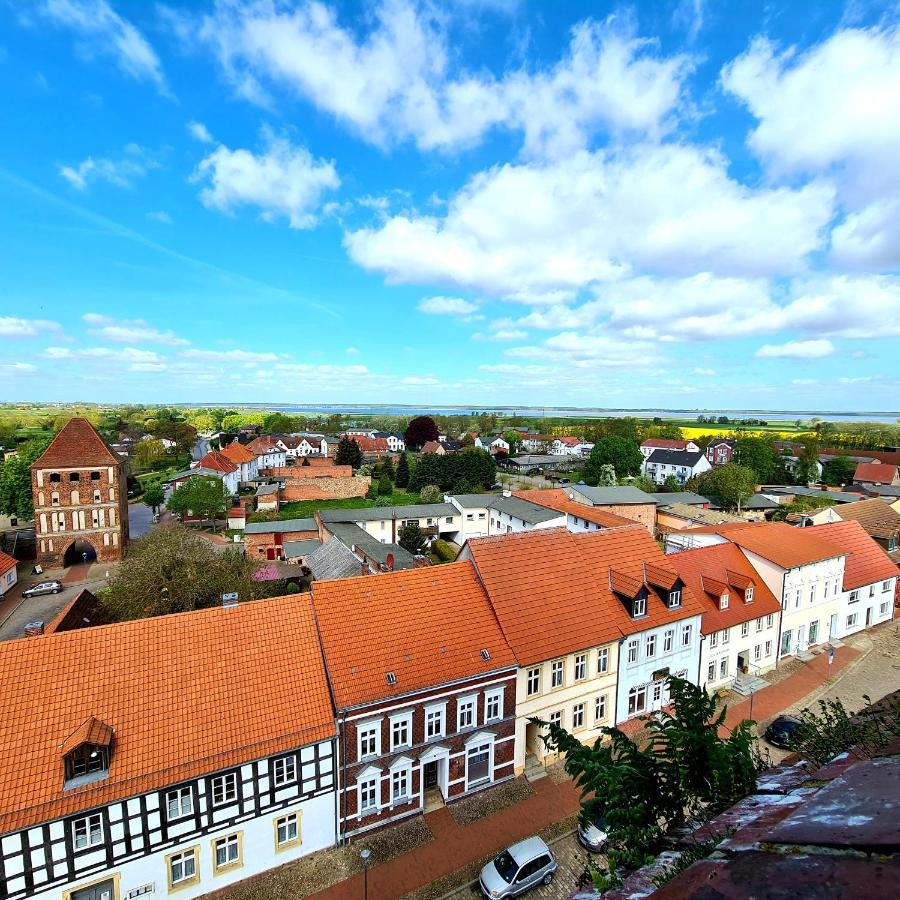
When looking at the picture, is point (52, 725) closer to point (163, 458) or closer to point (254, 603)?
point (254, 603)

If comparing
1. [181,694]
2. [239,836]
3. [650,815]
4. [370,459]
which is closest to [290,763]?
[239,836]

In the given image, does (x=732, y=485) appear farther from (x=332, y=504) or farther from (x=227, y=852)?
(x=227, y=852)

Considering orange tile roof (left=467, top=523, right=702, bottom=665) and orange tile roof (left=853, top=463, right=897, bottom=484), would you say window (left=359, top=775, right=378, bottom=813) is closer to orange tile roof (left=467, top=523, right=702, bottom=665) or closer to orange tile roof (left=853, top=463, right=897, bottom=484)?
orange tile roof (left=467, top=523, right=702, bottom=665)

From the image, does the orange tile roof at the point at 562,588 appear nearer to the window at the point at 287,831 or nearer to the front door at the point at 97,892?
the window at the point at 287,831

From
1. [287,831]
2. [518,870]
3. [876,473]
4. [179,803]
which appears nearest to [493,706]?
[518,870]

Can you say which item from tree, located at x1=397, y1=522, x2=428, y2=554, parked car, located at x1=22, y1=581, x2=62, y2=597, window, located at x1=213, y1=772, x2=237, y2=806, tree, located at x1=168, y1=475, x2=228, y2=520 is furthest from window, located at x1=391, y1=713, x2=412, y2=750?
tree, located at x1=168, y1=475, x2=228, y2=520

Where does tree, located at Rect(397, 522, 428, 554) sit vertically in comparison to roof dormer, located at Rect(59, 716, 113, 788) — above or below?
below

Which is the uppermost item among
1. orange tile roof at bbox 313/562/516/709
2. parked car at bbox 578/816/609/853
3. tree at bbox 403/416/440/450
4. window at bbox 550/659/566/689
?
tree at bbox 403/416/440/450
